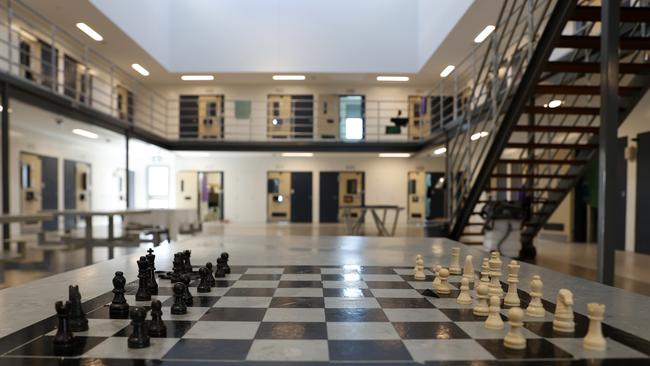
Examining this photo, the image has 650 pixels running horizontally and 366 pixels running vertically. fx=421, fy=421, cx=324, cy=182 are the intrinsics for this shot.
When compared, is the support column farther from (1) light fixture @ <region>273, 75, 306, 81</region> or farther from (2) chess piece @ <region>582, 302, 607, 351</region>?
(1) light fixture @ <region>273, 75, 306, 81</region>

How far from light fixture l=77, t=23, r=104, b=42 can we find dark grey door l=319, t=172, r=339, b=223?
764 cm

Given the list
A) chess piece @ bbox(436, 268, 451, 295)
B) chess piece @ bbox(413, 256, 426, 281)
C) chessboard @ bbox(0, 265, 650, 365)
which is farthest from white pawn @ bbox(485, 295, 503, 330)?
chess piece @ bbox(413, 256, 426, 281)

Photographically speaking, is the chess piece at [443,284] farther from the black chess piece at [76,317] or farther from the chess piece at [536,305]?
the black chess piece at [76,317]

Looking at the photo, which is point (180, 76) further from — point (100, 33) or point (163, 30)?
point (100, 33)

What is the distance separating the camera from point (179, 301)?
133 cm

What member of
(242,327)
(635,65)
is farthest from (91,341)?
(635,65)

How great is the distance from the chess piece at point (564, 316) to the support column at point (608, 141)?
1.97 meters

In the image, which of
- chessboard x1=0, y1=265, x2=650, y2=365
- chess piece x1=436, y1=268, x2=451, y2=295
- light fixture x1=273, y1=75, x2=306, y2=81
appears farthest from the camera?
light fixture x1=273, y1=75, x2=306, y2=81

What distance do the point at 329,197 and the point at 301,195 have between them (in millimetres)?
965

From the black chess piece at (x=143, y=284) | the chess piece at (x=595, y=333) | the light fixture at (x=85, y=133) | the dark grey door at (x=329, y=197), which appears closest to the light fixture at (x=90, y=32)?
the light fixture at (x=85, y=133)

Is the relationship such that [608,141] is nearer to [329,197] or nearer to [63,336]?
[63,336]

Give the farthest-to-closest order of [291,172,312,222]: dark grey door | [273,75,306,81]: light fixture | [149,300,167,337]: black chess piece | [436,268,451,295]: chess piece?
[291,172,312,222]: dark grey door
[273,75,306,81]: light fixture
[436,268,451,295]: chess piece
[149,300,167,337]: black chess piece

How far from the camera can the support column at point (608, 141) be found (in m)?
2.80

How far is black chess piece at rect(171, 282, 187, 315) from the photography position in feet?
4.24
